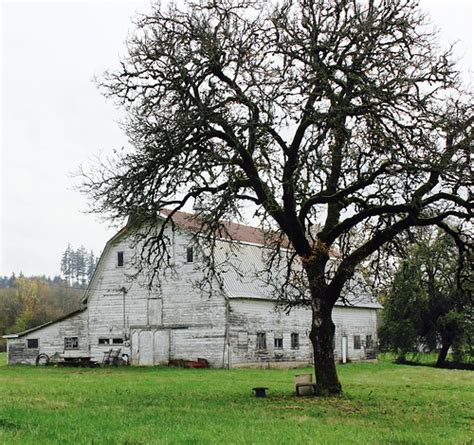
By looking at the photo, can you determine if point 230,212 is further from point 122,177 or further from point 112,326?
point 112,326

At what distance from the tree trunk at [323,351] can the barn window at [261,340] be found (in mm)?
21139

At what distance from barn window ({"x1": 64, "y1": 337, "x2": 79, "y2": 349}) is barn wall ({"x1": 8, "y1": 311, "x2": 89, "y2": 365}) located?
0.19 metres

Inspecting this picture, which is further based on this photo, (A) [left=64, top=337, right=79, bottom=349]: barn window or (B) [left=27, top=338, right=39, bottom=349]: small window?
(B) [left=27, top=338, right=39, bottom=349]: small window

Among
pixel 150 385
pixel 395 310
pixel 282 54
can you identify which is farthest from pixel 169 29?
pixel 395 310

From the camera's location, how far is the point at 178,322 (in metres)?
42.0

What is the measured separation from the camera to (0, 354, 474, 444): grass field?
12.6 meters

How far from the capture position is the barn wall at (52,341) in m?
45.2

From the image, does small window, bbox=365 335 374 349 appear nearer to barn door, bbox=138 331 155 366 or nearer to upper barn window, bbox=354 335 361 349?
upper barn window, bbox=354 335 361 349

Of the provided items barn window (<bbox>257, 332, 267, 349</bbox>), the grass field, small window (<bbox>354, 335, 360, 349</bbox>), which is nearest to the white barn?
barn window (<bbox>257, 332, 267, 349</bbox>)

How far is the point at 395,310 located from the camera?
52.1 m

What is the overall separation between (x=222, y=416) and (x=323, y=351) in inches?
234

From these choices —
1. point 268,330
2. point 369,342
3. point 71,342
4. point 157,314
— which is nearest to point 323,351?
point 268,330

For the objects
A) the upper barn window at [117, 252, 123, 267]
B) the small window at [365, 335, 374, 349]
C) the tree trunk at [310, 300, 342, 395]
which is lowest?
the small window at [365, 335, 374, 349]

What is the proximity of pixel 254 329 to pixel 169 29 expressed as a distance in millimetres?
24909
